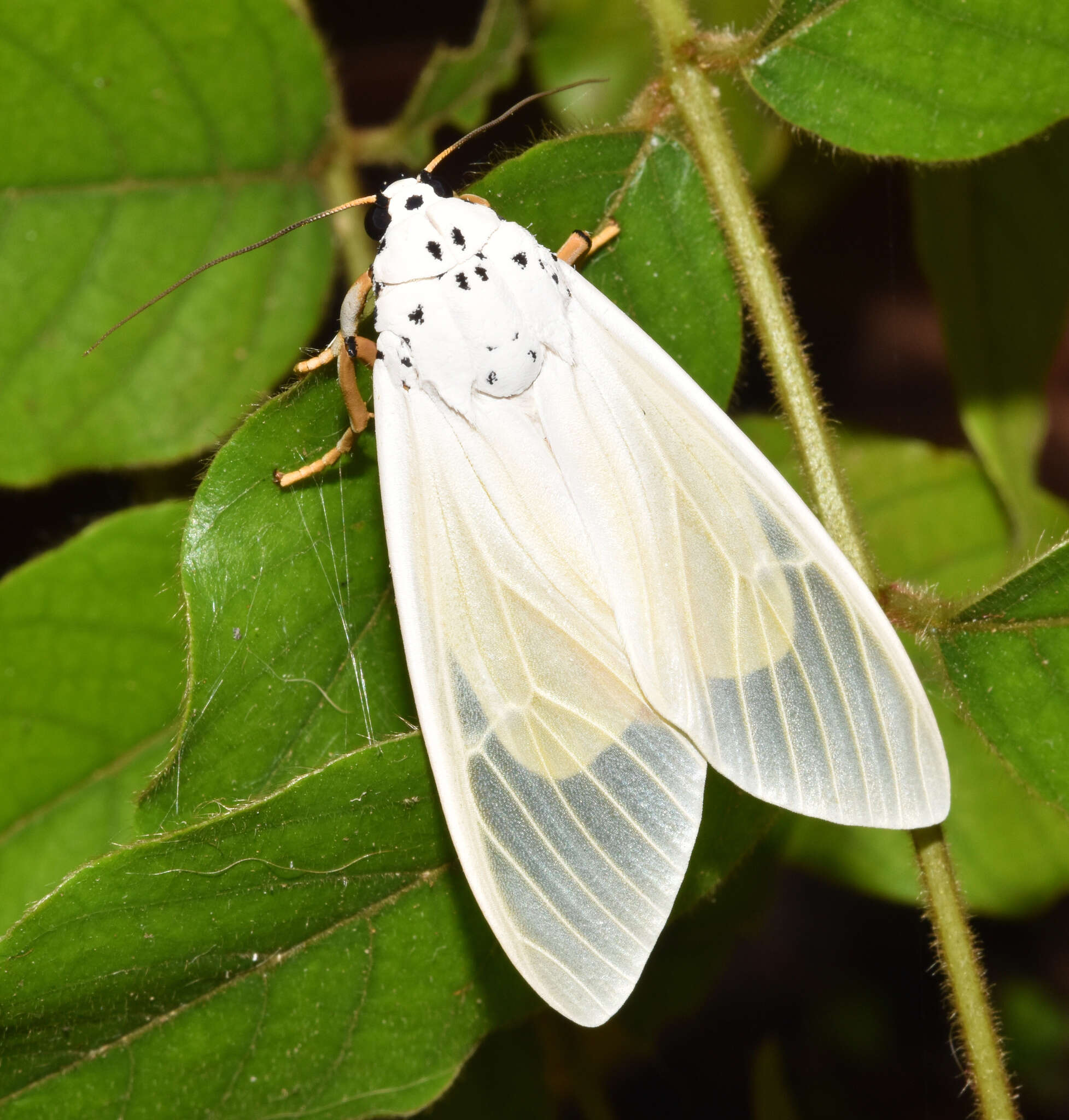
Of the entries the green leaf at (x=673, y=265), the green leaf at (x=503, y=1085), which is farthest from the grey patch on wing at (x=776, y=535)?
the green leaf at (x=503, y=1085)

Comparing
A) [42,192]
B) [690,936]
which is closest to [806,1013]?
[690,936]

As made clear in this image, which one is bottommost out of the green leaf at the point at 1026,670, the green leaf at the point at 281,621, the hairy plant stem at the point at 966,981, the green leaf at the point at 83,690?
the hairy plant stem at the point at 966,981

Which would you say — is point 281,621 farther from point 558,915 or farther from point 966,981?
point 966,981

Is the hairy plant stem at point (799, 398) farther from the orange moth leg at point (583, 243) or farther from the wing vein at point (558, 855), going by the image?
the wing vein at point (558, 855)

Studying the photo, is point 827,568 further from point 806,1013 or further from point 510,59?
point 806,1013

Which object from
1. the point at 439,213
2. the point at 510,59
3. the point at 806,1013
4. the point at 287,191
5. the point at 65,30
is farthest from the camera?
the point at 806,1013

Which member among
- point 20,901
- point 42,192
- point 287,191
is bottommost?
point 20,901

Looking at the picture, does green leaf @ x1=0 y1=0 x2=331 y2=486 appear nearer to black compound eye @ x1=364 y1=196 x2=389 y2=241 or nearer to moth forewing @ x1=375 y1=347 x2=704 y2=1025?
black compound eye @ x1=364 y1=196 x2=389 y2=241
